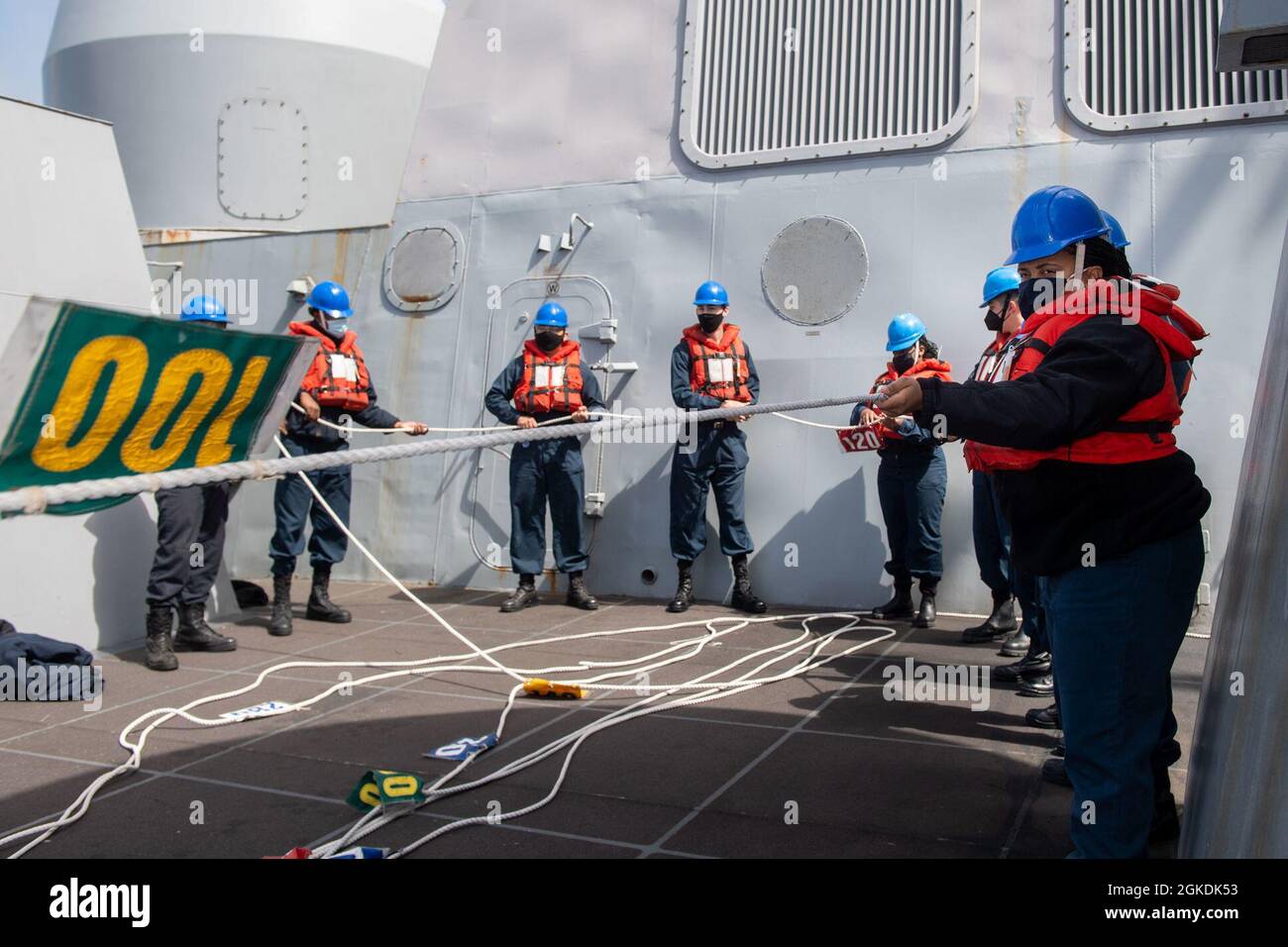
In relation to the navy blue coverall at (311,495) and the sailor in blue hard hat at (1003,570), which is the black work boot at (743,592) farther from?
the navy blue coverall at (311,495)

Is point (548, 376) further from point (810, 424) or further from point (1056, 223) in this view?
point (1056, 223)

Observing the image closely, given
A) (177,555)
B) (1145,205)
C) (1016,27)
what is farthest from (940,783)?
(1016,27)

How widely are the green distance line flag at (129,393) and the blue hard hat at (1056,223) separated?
164 centimetres

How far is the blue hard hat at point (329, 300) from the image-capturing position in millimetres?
5980

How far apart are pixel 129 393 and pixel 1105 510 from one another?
1926 millimetres

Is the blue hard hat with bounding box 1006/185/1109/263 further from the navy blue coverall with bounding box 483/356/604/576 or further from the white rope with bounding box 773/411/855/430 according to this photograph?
the navy blue coverall with bounding box 483/356/604/576

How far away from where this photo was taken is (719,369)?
6.10 metres

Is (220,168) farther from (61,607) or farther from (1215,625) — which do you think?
(1215,625)

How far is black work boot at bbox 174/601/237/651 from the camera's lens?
5.01m

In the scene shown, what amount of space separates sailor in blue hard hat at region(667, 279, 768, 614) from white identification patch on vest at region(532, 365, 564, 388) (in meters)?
0.72

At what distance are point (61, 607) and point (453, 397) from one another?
3.01 meters

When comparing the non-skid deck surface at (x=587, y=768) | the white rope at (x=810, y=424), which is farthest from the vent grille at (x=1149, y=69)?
the non-skid deck surface at (x=587, y=768)

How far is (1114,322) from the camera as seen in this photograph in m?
2.09
